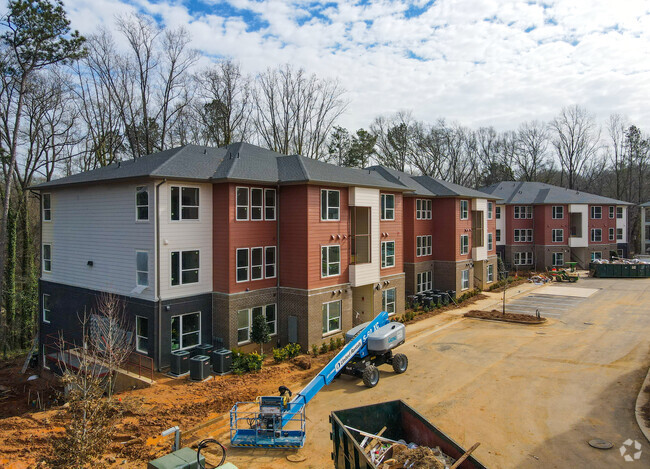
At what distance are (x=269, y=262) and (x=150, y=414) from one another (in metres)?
9.42

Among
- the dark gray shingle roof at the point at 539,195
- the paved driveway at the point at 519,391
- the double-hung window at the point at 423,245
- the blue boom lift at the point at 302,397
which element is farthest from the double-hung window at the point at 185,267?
the dark gray shingle roof at the point at 539,195

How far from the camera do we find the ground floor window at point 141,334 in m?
18.9

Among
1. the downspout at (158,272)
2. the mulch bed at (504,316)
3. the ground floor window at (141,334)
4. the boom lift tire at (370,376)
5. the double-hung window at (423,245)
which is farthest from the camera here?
the double-hung window at (423,245)

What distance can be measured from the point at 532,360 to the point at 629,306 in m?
16.9

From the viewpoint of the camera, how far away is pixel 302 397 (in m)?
12.5

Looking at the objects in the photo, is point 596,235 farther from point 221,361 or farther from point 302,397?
point 302,397

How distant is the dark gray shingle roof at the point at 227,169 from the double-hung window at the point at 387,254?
12.4 ft

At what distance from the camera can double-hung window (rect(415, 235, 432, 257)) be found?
33.4 metres

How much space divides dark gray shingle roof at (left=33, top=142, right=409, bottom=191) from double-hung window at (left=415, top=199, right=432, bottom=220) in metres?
8.98

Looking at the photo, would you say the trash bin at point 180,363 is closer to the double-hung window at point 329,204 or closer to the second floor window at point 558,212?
the double-hung window at point 329,204

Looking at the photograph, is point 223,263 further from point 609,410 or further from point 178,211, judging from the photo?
point 609,410

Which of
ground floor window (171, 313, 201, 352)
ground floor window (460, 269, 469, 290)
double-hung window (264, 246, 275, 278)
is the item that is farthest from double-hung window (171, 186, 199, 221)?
ground floor window (460, 269, 469, 290)

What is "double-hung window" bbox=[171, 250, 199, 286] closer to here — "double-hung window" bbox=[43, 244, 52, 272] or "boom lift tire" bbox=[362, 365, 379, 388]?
"boom lift tire" bbox=[362, 365, 379, 388]

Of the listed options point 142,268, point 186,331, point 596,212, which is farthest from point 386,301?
point 596,212
